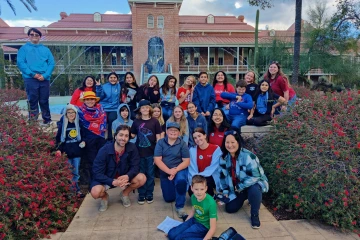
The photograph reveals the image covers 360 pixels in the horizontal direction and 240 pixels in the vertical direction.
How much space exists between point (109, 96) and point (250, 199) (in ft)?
10.7

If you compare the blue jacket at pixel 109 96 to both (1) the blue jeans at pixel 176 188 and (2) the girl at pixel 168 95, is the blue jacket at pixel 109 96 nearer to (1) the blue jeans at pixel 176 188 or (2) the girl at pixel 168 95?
(2) the girl at pixel 168 95

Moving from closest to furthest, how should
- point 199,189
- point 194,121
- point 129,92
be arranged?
1. point 199,189
2. point 194,121
3. point 129,92

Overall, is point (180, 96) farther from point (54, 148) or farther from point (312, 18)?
point (312, 18)

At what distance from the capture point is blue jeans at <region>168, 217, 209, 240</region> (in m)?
3.05

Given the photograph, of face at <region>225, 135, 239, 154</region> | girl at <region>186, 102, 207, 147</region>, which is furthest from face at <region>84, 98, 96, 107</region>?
face at <region>225, 135, 239, 154</region>

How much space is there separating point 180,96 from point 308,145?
2.68m

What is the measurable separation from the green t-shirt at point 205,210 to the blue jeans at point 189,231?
2.2 inches

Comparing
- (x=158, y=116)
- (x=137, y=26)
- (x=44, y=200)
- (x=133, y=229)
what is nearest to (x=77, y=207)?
(x=44, y=200)

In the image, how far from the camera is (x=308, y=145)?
3732 millimetres

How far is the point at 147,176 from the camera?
14.2ft

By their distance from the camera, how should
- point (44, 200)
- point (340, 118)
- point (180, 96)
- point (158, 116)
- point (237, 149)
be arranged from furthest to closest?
point (180, 96), point (158, 116), point (340, 118), point (237, 149), point (44, 200)

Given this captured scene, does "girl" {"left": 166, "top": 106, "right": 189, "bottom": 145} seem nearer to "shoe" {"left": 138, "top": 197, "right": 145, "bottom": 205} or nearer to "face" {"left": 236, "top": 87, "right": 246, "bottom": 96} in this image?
"shoe" {"left": 138, "top": 197, "right": 145, "bottom": 205}

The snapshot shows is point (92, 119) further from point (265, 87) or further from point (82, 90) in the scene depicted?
point (265, 87)

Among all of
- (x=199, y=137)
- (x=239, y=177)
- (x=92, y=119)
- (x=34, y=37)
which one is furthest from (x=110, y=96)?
(x=239, y=177)
